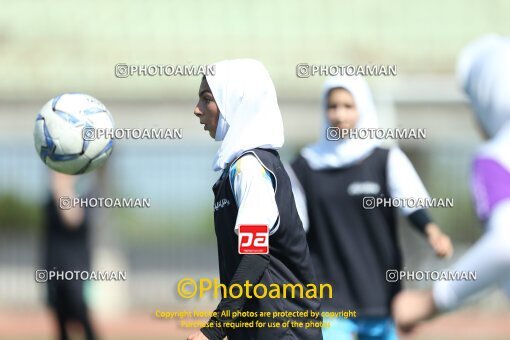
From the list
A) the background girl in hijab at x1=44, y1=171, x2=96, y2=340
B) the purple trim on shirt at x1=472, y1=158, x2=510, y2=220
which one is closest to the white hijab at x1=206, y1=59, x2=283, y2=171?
the purple trim on shirt at x1=472, y1=158, x2=510, y2=220

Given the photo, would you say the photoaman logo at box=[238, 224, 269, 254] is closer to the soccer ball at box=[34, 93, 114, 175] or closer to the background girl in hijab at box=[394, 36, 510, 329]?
the background girl in hijab at box=[394, 36, 510, 329]

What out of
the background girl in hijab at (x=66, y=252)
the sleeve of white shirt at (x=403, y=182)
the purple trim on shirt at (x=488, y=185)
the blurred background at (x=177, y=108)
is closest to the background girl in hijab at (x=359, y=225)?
the sleeve of white shirt at (x=403, y=182)

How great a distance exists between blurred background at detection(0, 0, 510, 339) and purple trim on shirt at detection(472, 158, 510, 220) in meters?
10.7

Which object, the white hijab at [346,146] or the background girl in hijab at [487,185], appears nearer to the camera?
the background girl in hijab at [487,185]

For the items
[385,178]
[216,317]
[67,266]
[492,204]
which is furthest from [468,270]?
[67,266]

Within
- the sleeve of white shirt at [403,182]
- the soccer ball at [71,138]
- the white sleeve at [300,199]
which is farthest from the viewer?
the white sleeve at [300,199]

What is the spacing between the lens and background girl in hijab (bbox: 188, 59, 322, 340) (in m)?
4.01

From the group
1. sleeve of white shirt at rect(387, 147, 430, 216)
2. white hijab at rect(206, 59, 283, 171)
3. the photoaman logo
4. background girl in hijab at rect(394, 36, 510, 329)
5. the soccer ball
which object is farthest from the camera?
sleeve of white shirt at rect(387, 147, 430, 216)

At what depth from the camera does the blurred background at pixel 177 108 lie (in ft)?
49.8

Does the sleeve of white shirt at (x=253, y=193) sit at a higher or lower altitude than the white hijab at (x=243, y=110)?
lower

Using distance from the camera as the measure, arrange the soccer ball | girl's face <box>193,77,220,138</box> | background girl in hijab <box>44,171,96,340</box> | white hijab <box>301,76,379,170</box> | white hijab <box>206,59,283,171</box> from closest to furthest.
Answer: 1. white hijab <box>206,59,283,171</box>
2. girl's face <box>193,77,220,138</box>
3. the soccer ball
4. white hijab <box>301,76,379,170</box>
5. background girl in hijab <box>44,171,96,340</box>

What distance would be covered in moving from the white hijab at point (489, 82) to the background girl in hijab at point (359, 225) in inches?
105

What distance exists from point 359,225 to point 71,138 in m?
1.68

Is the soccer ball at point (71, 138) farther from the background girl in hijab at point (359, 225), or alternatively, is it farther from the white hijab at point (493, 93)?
the white hijab at point (493, 93)
